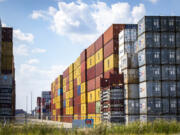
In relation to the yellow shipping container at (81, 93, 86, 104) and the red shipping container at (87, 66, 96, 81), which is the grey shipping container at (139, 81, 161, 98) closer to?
the red shipping container at (87, 66, 96, 81)

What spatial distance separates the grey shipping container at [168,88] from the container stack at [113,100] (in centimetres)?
499

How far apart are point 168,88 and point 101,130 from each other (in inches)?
641

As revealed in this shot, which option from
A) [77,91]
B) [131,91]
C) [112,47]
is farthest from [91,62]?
[131,91]

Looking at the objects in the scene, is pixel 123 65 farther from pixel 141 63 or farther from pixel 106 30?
pixel 106 30

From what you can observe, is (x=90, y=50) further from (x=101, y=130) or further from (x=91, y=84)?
(x=101, y=130)

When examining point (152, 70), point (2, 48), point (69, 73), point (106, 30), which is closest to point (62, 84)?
point (69, 73)

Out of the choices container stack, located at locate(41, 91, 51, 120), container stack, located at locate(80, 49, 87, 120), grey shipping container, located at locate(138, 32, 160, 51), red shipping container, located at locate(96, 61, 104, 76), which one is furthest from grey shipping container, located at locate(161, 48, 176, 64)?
container stack, located at locate(41, 91, 51, 120)

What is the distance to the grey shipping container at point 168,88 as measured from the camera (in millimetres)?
31422

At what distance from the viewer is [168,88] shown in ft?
103

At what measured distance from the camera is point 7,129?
711 inches

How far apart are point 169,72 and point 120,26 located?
1295cm

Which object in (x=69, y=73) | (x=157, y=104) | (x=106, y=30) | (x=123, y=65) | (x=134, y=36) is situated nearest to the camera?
(x=157, y=104)

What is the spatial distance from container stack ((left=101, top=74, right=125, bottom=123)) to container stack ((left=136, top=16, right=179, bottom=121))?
8.49ft

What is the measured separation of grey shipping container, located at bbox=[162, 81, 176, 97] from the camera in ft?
103
